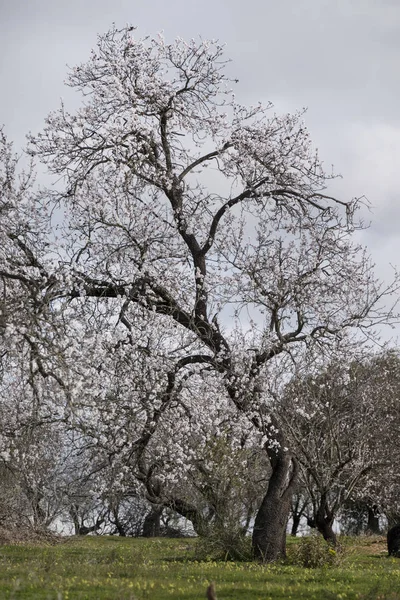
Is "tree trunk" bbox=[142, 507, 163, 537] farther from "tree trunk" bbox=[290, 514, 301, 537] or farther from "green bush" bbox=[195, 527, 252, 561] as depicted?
"green bush" bbox=[195, 527, 252, 561]

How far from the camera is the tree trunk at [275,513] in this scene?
17219mm

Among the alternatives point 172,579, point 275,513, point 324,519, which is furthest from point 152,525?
point 172,579

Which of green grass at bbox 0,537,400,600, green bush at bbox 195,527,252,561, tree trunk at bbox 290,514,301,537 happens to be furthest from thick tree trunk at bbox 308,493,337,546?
tree trunk at bbox 290,514,301,537

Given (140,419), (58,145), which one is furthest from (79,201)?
(140,419)

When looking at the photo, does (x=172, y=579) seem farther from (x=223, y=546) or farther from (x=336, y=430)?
(x=336, y=430)

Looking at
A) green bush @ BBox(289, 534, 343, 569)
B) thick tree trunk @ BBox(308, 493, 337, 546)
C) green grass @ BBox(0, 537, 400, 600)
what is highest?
thick tree trunk @ BBox(308, 493, 337, 546)

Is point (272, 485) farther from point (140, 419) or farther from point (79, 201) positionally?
point (79, 201)

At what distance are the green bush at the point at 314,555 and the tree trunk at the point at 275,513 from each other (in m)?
0.70

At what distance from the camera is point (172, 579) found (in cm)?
1227

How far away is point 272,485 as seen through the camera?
17.9m

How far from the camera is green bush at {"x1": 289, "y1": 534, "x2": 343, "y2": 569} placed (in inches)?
632

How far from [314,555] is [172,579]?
4.80 metres

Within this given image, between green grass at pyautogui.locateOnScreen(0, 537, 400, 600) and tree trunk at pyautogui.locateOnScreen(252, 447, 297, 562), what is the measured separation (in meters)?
1.12

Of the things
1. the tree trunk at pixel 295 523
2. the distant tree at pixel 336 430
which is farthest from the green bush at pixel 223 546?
the tree trunk at pixel 295 523
